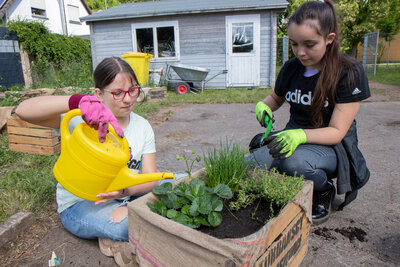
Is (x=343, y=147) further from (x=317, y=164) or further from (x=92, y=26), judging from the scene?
(x=92, y=26)

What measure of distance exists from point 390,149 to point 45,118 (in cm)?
353

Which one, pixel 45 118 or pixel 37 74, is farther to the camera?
pixel 37 74

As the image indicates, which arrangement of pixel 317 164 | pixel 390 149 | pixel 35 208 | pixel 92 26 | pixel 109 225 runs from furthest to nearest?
pixel 92 26 < pixel 390 149 < pixel 35 208 < pixel 317 164 < pixel 109 225

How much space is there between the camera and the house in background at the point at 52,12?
17.5 meters

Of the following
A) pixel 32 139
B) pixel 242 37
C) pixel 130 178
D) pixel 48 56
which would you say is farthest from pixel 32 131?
pixel 48 56

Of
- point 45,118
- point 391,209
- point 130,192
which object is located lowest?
point 391,209

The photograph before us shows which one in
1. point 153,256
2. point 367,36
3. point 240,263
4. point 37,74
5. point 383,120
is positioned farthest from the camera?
point 367,36

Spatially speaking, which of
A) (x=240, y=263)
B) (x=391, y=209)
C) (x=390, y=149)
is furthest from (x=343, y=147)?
(x=390, y=149)

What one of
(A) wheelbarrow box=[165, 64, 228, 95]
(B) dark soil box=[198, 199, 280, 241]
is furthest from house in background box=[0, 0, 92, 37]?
(B) dark soil box=[198, 199, 280, 241]

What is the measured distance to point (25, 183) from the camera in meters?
2.24

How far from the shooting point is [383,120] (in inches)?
188

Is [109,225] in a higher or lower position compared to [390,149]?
higher

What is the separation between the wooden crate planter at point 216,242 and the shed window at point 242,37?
26.8ft

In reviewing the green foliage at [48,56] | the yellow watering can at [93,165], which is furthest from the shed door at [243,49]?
the yellow watering can at [93,165]
